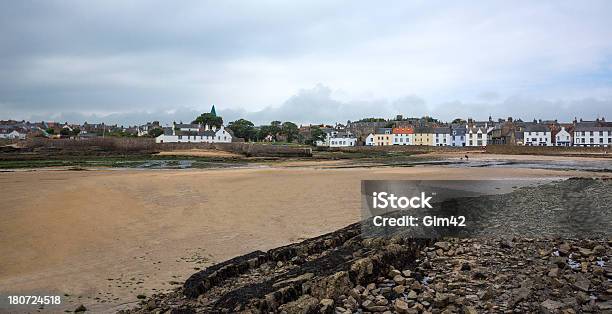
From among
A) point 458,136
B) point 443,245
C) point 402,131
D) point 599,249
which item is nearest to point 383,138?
point 402,131

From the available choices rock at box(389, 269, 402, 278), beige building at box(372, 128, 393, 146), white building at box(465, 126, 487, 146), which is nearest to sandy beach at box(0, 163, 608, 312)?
rock at box(389, 269, 402, 278)

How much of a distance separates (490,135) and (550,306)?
9452 cm

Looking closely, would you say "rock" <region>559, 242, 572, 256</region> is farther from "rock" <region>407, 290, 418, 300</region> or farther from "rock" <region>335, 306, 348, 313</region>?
"rock" <region>335, 306, 348, 313</region>

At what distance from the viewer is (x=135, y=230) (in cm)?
1107

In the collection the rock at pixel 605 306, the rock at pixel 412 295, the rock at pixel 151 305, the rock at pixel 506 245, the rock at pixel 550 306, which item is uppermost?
the rock at pixel 506 245

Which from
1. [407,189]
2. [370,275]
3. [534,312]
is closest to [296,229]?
[370,275]

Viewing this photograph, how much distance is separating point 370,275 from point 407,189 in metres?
12.0

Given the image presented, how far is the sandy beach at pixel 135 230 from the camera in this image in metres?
7.55

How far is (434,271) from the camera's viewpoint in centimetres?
661

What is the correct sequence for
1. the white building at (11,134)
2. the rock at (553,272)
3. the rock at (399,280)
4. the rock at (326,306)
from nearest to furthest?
the rock at (326,306) < the rock at (553,272) < the rock at (399,280) < the white building at (11,134)

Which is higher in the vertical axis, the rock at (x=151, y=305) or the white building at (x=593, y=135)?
the white building at (x=593, y=135)

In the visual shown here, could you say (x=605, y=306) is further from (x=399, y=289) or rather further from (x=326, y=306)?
(x=326, y=306)

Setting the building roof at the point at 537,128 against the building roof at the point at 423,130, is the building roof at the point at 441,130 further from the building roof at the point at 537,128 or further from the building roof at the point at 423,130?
the building roof at the point at 537,128

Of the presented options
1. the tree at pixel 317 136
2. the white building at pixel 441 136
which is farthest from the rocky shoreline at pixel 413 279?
the tree at pixel 317 136
